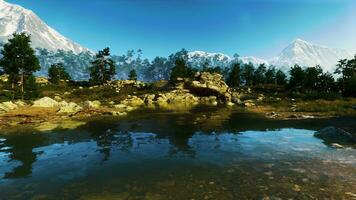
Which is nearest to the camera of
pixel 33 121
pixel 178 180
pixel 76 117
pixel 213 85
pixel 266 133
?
pixel 178 180

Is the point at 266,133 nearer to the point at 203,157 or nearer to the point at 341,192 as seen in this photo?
the point at 203,157

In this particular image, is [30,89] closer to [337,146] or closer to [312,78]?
[337,146]

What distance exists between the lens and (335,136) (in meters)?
23.9

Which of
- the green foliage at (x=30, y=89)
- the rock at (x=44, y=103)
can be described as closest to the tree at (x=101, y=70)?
the green foliage at (x=30, y=89)

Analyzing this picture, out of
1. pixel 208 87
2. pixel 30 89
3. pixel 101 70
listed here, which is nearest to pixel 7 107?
pixel 30 89

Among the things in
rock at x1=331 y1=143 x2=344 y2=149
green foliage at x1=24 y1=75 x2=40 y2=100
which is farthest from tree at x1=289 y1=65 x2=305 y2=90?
green foliage at x1=24 y1=75 x2=40 y2=100

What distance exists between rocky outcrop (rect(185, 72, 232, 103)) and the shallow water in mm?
58171

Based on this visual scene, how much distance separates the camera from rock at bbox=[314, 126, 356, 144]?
22797 millimetres

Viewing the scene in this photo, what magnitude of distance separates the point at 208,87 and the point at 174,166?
7297 centimetres

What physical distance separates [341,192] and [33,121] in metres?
33.7

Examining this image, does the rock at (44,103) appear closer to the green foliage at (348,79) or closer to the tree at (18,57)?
the tree at (18,57)

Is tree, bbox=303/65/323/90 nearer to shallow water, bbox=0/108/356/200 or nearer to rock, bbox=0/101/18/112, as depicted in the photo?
shallow water, bbox=0/108/356/200

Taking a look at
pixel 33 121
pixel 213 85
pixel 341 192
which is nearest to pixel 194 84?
pixel 213 85

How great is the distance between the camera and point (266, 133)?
2748 centimetres
